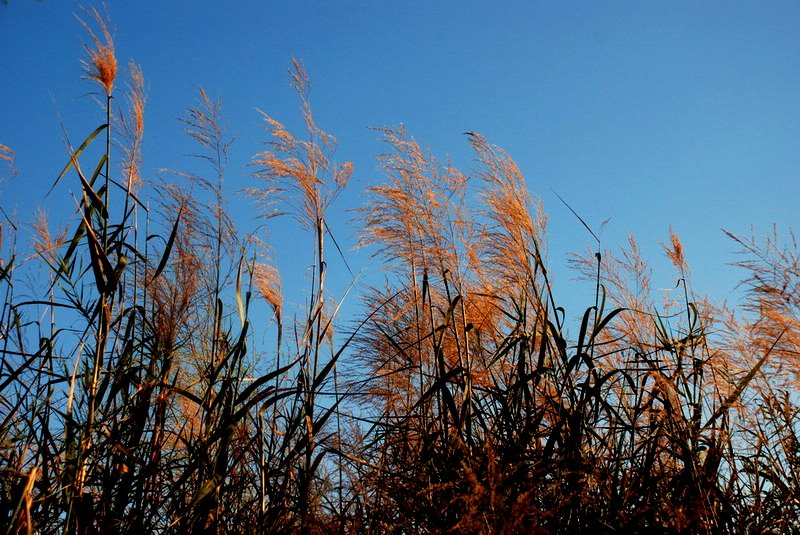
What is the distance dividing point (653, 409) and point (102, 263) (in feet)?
7.67

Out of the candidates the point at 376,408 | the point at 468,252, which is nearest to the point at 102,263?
the point at 468,252

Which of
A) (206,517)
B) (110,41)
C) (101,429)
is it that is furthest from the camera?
(110,41)

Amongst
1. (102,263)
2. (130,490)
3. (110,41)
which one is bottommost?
(130,490)

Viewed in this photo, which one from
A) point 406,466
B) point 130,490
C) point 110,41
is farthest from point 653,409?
point 110,41

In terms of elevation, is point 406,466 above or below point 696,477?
above

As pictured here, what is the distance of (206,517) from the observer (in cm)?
251

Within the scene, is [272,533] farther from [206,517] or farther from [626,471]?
[626,471]

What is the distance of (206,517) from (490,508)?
109 centimetres

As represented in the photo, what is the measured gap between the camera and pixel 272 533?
2656 millimetres

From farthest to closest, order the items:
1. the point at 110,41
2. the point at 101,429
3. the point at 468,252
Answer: the point at 468,252 < the point at 110,41 < the point at 101,429

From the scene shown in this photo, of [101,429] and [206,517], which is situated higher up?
[101,429]

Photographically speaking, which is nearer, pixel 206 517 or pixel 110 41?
pixel 206 517

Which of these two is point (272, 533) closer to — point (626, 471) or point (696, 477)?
point (626, 471)

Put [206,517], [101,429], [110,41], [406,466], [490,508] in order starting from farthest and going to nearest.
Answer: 1. [110,41]
2. [406,466]
3. [101,429]
4. [206,517]
5. [490,508]
